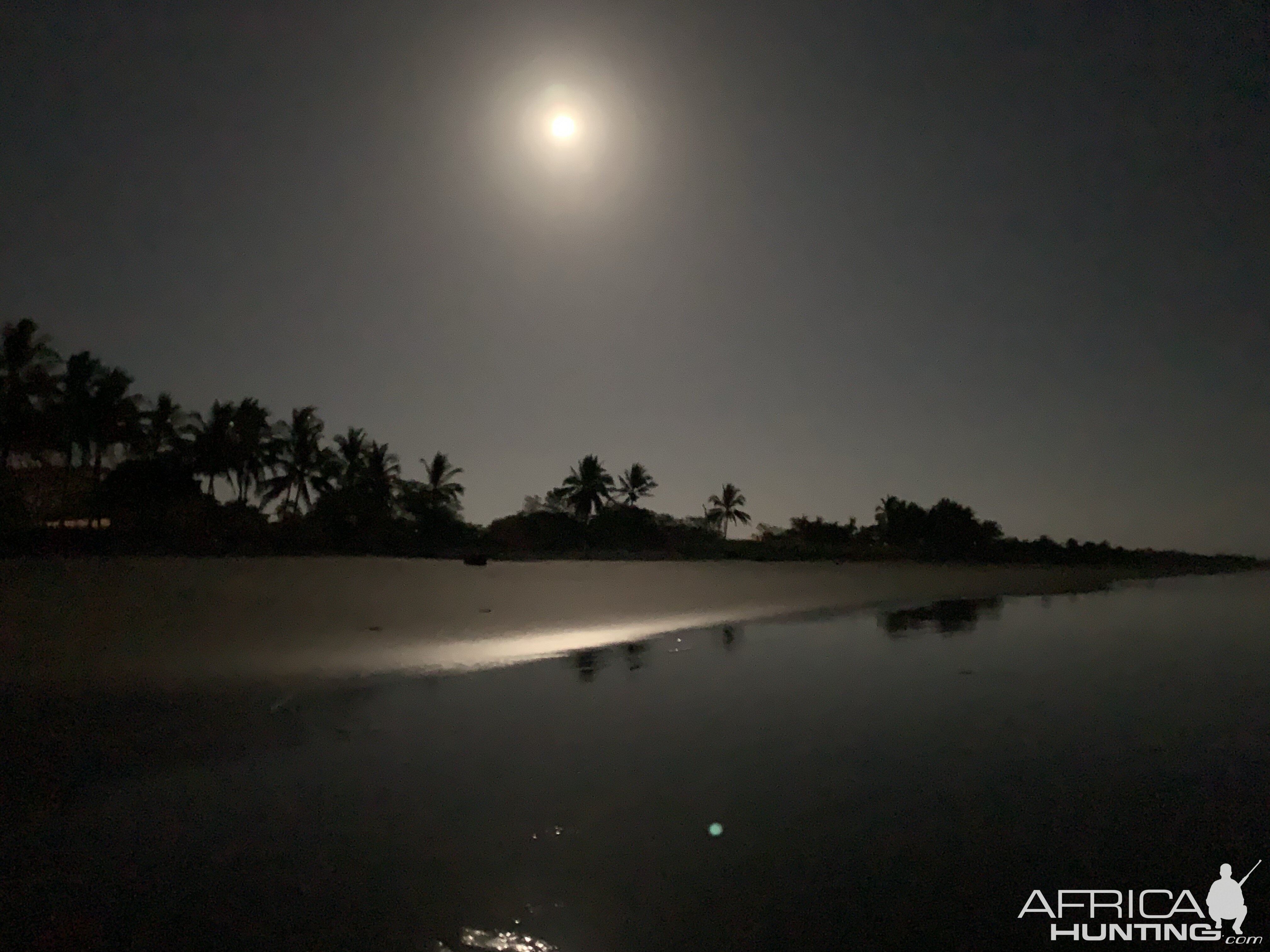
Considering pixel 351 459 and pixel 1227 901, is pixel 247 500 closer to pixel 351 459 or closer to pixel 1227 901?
pixel 351 459

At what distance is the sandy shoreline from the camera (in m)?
11.0

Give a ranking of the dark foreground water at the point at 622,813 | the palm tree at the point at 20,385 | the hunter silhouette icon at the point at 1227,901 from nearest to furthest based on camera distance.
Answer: the dark foreground water at the point at 622,813 < the hunter silhouette icon at the point at 1227,901 < the palm tree at the point at 20,385

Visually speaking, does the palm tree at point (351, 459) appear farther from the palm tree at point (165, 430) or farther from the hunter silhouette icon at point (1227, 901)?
the hunter silhouette icon at point (1227, 901)

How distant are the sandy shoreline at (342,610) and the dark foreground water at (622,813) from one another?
6.14 feet

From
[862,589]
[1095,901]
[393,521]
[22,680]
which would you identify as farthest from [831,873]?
[393,521]

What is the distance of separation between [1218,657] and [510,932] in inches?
594

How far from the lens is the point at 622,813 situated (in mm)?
5461

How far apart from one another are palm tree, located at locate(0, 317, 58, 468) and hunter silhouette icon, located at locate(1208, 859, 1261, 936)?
3987 cm

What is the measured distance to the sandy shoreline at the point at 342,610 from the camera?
433 inches

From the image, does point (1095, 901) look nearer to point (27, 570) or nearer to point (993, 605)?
point (993, 605)

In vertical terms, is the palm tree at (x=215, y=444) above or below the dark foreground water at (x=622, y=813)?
above

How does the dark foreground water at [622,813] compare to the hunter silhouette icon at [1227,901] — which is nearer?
the dark foreground water at [622,813]

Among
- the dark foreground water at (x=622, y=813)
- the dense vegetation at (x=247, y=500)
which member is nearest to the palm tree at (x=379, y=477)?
the dense vegetation at (x=247, y=500)

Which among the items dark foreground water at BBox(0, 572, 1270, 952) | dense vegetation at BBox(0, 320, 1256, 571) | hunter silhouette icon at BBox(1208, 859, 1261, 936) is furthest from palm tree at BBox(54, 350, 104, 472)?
hunter silhouette icon at BBox(1208, 859, 1261, 936)
